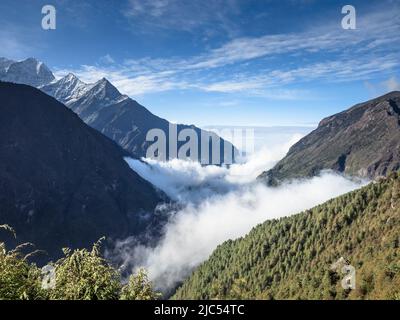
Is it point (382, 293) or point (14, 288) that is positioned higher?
point (14, 288)

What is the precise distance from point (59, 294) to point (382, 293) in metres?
205

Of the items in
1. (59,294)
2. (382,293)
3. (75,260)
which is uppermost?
(75,260)

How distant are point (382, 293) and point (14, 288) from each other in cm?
20680
